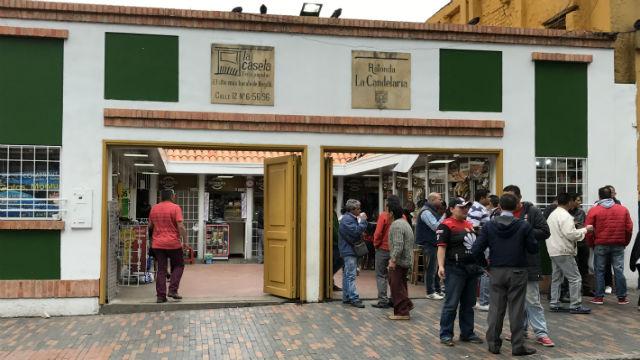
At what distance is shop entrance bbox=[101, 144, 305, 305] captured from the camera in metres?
10.4

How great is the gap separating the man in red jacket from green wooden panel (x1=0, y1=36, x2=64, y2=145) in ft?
27.9

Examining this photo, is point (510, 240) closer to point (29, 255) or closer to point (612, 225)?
point (612, 225)

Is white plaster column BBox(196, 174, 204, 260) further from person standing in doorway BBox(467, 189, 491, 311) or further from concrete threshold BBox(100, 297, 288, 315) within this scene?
person standing in doorway BBox(467, 189, 491, 311)

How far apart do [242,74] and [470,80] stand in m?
3.84

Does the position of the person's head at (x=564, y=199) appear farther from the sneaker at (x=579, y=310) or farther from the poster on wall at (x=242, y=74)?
the poster on wall at (x=242, y=74)

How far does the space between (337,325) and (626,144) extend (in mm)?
6328

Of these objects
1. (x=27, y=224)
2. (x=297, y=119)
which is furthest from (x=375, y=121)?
(x=27, y=224)

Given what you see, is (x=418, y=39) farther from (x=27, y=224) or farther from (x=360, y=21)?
(x=27, y=224)

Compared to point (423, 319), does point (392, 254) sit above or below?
above

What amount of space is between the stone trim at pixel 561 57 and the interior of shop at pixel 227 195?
190cm

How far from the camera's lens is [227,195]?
19.0m

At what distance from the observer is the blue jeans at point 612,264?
10.4 m

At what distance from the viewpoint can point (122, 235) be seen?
1154 centimetres

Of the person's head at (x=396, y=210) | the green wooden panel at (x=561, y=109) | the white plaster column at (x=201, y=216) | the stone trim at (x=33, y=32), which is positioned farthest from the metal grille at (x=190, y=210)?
the green wooden panel at (x=561, y=109)
